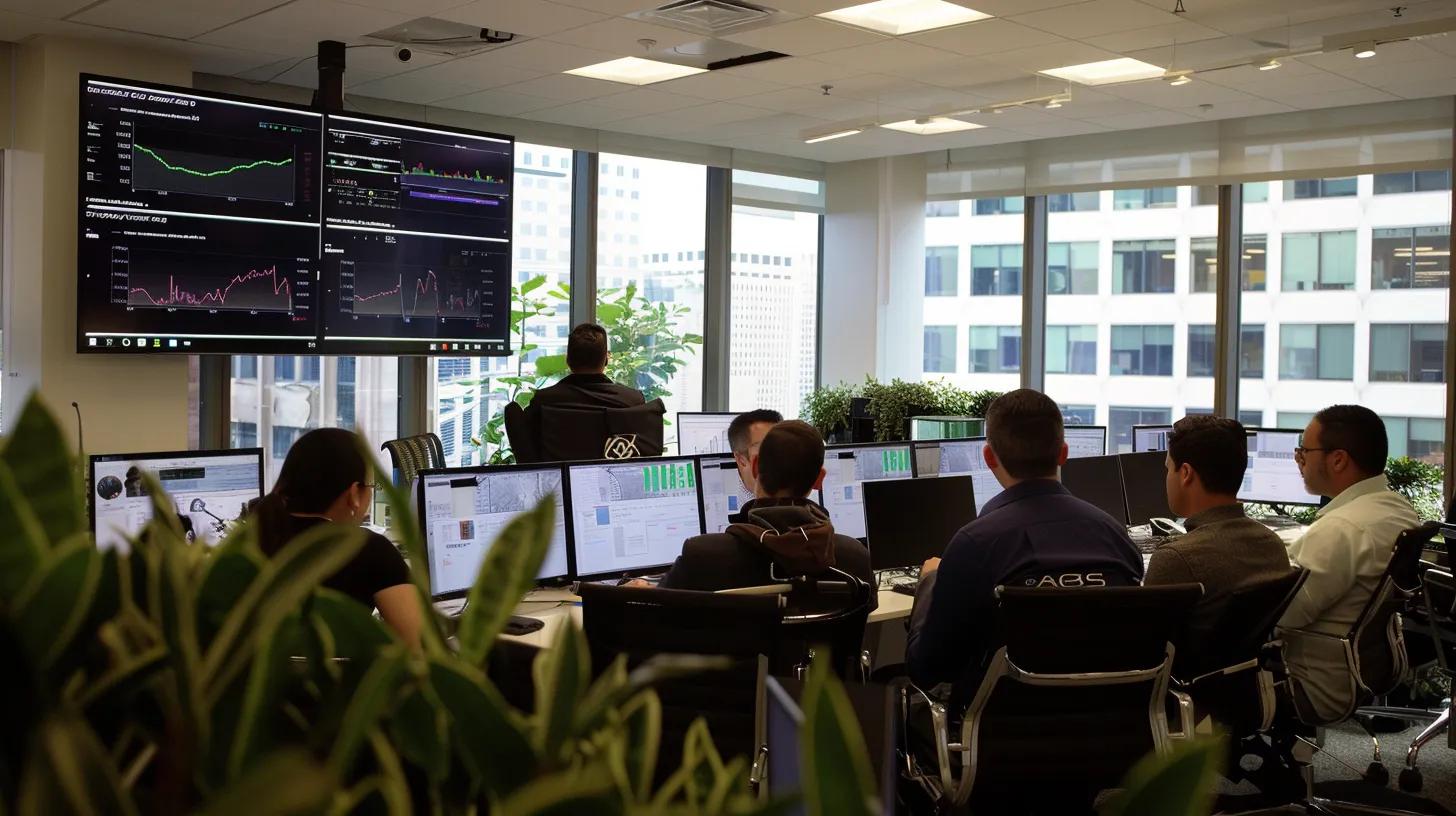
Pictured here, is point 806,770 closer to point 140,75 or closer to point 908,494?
point 908,494

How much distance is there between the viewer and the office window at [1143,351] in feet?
27.3

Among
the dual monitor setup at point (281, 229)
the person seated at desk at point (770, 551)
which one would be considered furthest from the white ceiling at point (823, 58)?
the person seated at desk at point (770, 551)

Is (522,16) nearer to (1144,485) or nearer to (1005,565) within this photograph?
(1144,485)

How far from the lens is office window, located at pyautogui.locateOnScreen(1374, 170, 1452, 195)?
707 centimetres

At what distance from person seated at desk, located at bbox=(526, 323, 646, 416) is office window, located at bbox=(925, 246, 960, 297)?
4977 millimetres

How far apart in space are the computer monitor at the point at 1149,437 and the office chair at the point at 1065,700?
11.9 ft

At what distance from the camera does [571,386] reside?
4.89 metres

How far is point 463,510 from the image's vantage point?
3520 mm

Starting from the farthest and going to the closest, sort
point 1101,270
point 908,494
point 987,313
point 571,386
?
point 987,313, point 1101,270, point 571,386, point 908,494

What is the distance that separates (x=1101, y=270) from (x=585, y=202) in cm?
352

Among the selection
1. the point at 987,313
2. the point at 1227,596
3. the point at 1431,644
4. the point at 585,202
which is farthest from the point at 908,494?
the point at 987,313

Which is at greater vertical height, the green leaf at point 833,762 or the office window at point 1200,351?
the office window at point 1200,351

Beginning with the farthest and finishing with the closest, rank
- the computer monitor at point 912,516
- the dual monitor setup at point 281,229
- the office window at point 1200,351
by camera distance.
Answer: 1. the office window at point 1200,351
2. the dual monitor setup at point 281,229
3. the computer monitor at point 912,516

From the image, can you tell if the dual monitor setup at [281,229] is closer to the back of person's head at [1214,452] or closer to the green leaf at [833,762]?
the back of person's head at [1214,452]
